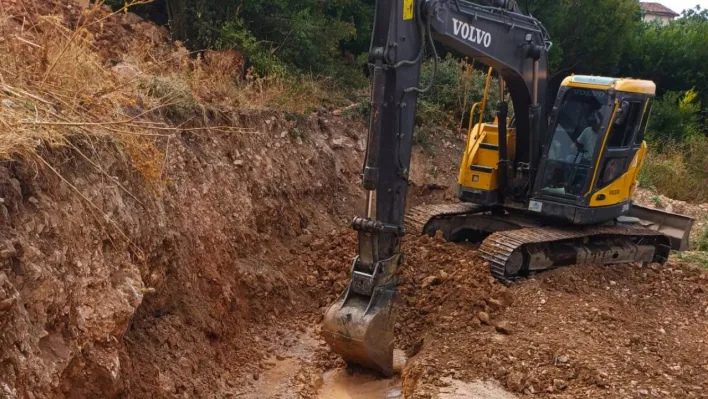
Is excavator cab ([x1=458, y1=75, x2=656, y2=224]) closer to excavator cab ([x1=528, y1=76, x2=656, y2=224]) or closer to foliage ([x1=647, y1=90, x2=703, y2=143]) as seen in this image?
excavator cab ([x1=528, y1=76, x2=656, y2=224])

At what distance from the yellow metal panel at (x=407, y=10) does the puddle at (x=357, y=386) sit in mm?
2964

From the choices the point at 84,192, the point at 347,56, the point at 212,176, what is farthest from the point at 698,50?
the point at 84,192

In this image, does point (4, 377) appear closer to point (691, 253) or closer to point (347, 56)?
point (691, 253)

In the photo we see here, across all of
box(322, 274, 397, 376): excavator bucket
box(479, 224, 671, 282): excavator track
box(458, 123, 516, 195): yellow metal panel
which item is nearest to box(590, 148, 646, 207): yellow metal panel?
box(479, 224, 671, 282): excavator track

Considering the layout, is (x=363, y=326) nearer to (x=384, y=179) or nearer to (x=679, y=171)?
(x=384, y=179)

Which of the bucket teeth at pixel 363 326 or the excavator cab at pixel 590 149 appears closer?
the bucket teeth at pixel 363 326

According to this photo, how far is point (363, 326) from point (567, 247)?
3510 mm

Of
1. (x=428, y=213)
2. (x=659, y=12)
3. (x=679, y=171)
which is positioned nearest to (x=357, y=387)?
(x=428, y=213)

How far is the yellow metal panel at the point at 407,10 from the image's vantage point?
548cm

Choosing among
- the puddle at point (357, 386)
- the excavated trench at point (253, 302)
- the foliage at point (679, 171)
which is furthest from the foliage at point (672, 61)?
the puddle at point (357, 386)

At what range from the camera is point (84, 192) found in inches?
191

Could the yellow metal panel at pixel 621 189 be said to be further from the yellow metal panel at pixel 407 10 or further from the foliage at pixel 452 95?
the foliage at pixel 452 95

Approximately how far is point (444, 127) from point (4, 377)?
9954 millimetres

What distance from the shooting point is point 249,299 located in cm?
681
